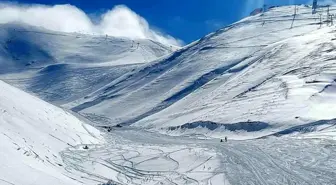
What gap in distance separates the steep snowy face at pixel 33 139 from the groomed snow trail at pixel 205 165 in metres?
1.48

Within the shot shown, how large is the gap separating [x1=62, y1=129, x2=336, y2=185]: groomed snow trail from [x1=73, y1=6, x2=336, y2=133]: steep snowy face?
19.6m

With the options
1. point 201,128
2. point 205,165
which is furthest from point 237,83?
point 205,165

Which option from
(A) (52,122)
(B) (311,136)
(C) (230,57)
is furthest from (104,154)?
(C) (230,57)

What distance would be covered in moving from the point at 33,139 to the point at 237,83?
7232 cm

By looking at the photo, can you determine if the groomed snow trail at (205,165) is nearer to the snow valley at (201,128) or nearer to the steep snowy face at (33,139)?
the snow valley at (201,128)

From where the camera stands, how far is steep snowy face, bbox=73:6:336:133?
6681cm

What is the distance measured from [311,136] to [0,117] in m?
30.1

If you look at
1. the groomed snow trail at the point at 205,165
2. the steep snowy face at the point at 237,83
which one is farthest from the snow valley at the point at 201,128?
the steep snowy face at the point at 237,83

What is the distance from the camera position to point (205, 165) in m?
30.2

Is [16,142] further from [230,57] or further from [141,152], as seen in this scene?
[230,57]

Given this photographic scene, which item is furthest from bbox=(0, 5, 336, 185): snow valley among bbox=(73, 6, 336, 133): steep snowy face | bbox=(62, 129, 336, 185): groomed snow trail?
bbox=(73, 6, 336, 133): steep snowy face

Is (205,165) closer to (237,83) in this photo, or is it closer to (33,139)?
(33,139)

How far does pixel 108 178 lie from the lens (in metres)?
26.1

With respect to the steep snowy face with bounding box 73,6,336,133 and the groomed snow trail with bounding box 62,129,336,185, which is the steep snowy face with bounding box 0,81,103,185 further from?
the steep snowy face with bounding box 73,6,336,133
